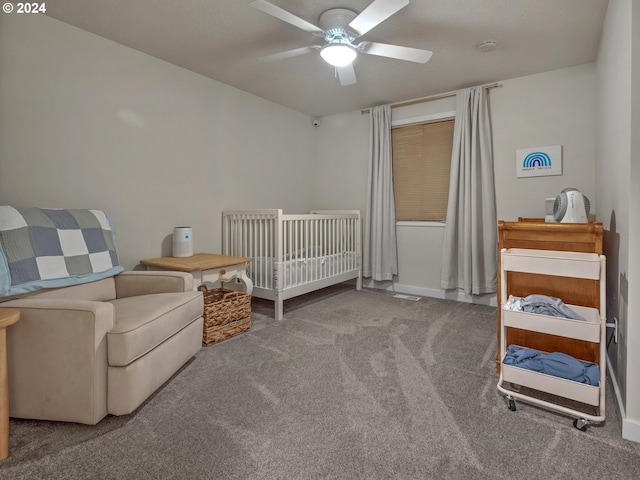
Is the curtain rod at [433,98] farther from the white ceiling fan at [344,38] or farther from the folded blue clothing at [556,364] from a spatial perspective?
the folded blue clothing at [556,364]

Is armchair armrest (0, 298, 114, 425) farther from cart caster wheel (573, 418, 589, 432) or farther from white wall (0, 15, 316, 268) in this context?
cart caster wheel (573, 418, 589, 432)

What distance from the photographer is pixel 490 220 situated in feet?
10.8

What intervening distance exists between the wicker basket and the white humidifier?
0.43 m

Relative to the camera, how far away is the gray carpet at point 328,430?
1.19 meters

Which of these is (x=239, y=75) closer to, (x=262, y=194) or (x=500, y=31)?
(x=262, y=194)

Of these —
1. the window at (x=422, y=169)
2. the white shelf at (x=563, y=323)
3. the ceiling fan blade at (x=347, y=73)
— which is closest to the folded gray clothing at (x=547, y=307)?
the white shelf at (x=563, y=323)

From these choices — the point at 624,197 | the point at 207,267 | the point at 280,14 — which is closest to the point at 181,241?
the point at 207,267

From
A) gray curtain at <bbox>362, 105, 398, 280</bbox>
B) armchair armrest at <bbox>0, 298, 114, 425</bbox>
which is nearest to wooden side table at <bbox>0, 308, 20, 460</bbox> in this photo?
armchair armrest at <bbox>0, 298, 114, 425</bbox>

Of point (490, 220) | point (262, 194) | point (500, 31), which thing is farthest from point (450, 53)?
point (262, 194)

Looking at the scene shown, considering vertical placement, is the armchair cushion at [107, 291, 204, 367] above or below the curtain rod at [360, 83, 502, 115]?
below

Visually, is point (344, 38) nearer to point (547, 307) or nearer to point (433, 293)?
point (547, 307)

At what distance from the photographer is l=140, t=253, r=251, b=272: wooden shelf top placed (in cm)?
238

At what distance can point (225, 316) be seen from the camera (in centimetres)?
245

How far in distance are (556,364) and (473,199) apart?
208 centimetres
